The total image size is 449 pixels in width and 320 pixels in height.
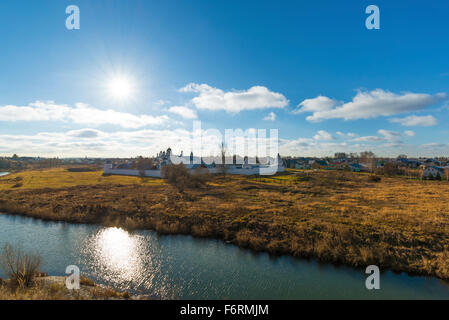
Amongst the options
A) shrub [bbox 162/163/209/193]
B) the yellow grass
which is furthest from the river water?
the yellow grass

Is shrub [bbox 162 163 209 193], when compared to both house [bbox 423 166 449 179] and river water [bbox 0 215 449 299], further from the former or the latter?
house [bbox 423 166 449 179]

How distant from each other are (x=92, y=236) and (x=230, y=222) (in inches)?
551

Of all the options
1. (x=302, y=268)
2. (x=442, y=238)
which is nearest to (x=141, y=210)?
(x=302, y=268)

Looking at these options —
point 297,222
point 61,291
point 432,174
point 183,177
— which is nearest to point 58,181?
point 183,177

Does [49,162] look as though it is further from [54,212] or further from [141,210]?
[141,210]

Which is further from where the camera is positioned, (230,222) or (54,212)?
(54,212)

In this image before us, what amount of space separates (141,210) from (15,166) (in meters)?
138

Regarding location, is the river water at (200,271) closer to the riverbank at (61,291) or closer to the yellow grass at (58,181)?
the riverbank at (61,291)

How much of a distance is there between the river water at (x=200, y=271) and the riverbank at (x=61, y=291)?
103 centimetres

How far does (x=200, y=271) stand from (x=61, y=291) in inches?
299

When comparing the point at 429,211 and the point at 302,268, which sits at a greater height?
the point at 429,211

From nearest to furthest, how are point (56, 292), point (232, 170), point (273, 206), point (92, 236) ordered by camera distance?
point (56, 292), point (92, 236), point (273, 206), point (232, 170)

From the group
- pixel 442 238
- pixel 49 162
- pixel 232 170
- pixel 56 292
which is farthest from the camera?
pixel 49 162
